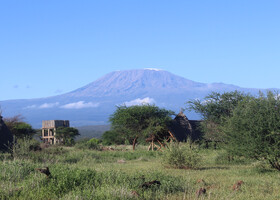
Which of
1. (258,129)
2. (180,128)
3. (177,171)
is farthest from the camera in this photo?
(180,128)

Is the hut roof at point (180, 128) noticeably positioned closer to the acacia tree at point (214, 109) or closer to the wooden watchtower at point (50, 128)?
the acacia tree at point (214, 109)

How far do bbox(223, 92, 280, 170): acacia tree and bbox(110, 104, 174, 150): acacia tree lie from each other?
54.5 feet

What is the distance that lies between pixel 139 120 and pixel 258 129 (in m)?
20.4

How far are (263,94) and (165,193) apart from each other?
8.49m

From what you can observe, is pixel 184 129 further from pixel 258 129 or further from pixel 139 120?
pixel 258 129

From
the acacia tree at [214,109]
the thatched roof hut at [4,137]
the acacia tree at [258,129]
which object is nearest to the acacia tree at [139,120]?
the acacia tree at [214,109]

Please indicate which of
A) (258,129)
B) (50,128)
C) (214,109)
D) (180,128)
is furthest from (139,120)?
(258,129)

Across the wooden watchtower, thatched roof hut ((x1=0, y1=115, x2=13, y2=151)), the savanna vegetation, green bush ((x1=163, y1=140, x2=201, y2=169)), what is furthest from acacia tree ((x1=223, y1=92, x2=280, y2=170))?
the wooden watchtower

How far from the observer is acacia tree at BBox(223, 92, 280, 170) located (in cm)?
1525

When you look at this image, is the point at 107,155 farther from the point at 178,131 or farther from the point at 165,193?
the point at 165,193

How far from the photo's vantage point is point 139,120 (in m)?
35.4

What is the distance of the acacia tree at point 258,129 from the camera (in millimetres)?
15250

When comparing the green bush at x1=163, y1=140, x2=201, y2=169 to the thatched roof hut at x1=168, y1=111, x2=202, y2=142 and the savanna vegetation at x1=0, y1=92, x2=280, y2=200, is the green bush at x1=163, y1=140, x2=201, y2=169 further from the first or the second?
the thatched roof hut at x1=168, y1=111, x2=202, y2=142

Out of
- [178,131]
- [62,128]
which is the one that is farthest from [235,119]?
[62,128]
